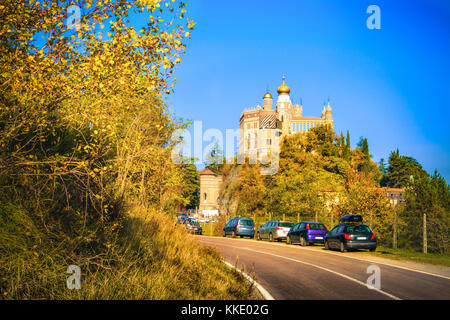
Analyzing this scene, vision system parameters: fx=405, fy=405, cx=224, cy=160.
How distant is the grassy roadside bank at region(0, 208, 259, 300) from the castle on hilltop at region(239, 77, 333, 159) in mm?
127359

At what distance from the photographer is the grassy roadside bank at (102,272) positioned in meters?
6.47

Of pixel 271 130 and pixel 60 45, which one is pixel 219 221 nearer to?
pixel 60 45

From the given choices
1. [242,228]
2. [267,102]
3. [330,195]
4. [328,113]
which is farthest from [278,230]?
[328,113]

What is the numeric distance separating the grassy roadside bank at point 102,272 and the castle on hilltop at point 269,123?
418 feet

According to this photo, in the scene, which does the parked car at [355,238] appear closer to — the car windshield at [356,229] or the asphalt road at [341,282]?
the car windshield at [356,229]

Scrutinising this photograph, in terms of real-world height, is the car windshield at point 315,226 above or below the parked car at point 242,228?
above

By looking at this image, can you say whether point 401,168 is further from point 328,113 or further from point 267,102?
point 328,113

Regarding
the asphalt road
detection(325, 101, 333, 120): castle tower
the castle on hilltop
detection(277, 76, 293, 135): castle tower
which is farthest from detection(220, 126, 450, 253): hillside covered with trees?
detection(325, 101, 333, 120): castle tower

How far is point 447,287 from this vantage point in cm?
975

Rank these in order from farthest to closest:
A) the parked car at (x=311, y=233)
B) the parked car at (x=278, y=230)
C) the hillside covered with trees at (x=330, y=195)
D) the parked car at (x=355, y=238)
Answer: the parked car at (x=278, y=230), the parked car at (x=311, y=233), the hillside covered with trees at (x=330, y=195), the parked car at (x=355, y=238)

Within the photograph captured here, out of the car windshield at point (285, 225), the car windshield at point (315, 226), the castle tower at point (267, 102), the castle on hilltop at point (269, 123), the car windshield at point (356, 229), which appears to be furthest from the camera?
the castle tower at point (267, 102)

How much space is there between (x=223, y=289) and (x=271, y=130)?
137 meters

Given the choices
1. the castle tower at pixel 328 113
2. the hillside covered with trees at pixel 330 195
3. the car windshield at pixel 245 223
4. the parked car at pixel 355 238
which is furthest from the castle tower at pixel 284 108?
the parked car at pixel 355 238

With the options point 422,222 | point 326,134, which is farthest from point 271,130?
point 422,222
